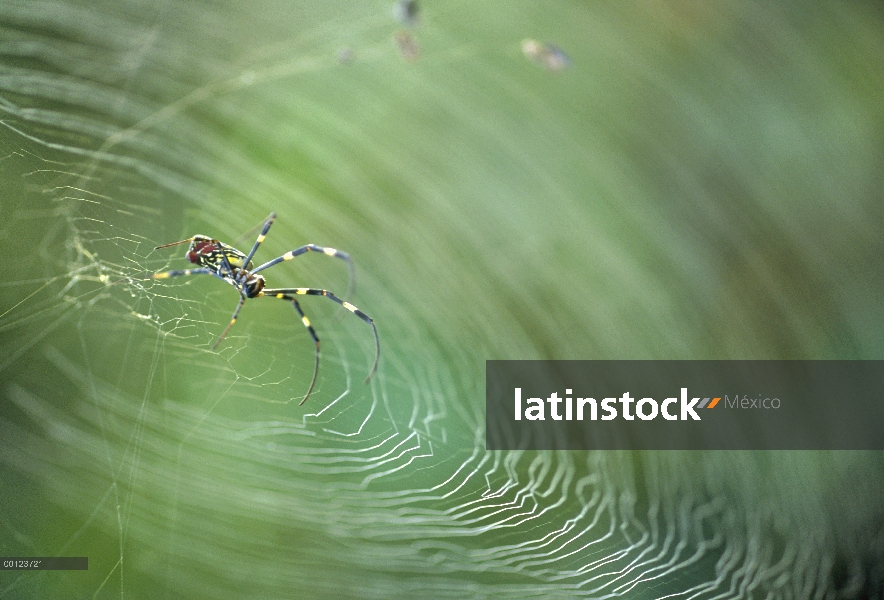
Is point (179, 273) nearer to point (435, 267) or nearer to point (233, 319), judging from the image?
point (233, 319)

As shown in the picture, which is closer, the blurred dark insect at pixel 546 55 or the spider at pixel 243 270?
the blurred dark insect at pixel 546 55

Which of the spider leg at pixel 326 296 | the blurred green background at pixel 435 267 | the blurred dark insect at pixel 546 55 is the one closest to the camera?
the blurred dark insect at pixel 546 55

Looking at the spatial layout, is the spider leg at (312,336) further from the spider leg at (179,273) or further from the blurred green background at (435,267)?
the spider leg at (179,273)

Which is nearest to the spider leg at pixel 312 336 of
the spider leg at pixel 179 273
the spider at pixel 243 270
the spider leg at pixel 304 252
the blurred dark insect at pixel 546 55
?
the spider at pixel 243 270

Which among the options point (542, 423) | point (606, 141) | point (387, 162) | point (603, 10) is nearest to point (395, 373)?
point (542, 423)

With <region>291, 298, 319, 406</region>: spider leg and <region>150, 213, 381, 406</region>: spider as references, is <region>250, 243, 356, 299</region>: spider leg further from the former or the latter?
<region>291, 298, 319, 406</region>: spider leg

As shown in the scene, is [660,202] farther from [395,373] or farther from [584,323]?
[395,373]
